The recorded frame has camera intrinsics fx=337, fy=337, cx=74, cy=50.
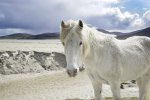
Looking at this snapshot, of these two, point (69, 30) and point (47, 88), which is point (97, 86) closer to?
point (69, 30)

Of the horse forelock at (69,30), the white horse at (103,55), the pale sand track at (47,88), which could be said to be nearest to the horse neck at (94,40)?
the white horse at (103,55)

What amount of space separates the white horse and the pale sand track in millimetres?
4609

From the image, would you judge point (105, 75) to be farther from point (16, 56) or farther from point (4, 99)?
point (16, 56)

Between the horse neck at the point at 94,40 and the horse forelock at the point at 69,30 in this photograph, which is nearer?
the horse forelock at the point at 69,30

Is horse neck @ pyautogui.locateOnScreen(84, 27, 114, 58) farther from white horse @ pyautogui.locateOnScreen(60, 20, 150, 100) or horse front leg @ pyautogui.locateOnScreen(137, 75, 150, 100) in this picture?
horse front leg @ pyautogui.locateOnScreen(137, 75, 150, 100)

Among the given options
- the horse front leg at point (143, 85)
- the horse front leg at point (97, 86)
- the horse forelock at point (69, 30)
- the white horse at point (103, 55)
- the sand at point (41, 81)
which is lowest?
the sand at point (41, 81)

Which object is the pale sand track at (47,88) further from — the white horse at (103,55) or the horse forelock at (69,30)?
the horse forelock at (69,30)

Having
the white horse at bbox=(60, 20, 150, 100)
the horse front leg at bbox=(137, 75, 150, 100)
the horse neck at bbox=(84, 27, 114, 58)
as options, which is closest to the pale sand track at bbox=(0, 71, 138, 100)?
the horse front leg at bbox=(137, 75, 150, 100)

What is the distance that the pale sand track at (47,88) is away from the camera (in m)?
13.5

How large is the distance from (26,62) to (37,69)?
0.93 m

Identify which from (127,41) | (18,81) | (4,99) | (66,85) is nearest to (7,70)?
(18,81)

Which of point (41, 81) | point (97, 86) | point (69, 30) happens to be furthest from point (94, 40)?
point (41, 81)

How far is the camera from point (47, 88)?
676 inches

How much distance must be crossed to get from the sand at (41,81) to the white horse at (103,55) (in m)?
4.61
